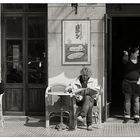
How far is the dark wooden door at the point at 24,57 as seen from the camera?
37.0ft

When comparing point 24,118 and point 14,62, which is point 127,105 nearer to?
point 24,118

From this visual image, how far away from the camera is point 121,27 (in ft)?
55.5

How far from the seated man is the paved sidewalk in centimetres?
36

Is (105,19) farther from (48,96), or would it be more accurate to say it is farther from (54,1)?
(48,96)

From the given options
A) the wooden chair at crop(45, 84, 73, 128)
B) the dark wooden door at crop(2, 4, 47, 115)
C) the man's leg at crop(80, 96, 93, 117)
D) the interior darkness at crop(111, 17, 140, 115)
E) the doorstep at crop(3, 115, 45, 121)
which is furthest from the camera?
the interior darkness at crop(111, 17, 140, 115)

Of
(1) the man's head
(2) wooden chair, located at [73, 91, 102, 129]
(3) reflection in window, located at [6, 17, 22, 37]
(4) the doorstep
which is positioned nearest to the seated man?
(1) the man's head

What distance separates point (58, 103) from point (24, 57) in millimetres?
1723

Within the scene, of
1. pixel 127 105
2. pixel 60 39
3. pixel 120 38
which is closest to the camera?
pixel 127 105

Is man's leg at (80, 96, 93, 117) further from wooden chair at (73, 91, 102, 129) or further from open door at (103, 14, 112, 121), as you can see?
open door at (103, 14, 112, 121)

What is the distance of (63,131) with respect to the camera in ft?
32.1

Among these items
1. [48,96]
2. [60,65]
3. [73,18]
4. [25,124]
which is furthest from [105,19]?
[25,124]

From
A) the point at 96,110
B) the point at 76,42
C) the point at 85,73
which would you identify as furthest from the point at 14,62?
the point at 96,110

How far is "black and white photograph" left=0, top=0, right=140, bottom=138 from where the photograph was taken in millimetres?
9938

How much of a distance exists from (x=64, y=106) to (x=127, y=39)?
747 cm
